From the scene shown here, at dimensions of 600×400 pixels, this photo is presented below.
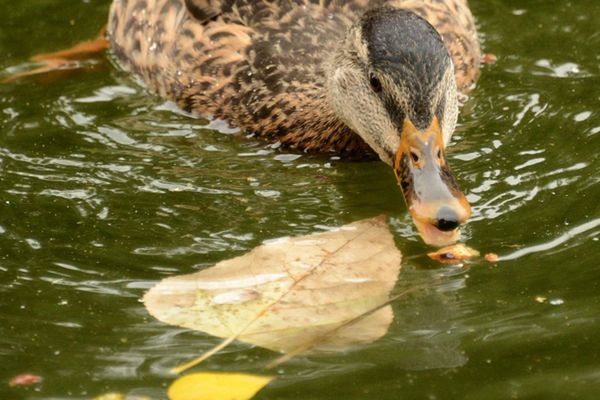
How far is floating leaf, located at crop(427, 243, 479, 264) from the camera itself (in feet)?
20.2

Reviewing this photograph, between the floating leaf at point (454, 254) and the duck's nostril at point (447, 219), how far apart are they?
0.19 m

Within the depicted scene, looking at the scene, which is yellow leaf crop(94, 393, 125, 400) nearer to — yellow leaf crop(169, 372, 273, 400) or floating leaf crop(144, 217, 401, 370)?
yellow leaf crop(169, 372, 273, 400)

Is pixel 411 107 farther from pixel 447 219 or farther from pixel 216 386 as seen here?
pixel 216 386

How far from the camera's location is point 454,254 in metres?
6.19

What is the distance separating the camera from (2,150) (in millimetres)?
7750

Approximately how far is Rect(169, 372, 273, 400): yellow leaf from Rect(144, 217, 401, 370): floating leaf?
0.22 metres

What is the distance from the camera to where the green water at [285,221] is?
519 cm

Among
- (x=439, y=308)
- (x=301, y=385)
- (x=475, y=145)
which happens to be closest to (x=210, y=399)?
(x=301, y=385)

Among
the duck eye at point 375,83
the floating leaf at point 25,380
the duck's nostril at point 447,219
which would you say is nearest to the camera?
the floating leaf at point 25,380

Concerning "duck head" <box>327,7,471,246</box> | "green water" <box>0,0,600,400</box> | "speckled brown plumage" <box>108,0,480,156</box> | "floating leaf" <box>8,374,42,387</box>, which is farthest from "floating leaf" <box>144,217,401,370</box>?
"speckled brown plumage" <box>108,0,480,156</box>

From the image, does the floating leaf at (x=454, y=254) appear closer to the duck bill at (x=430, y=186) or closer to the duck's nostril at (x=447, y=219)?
the duck bill at (x=430, y=186)

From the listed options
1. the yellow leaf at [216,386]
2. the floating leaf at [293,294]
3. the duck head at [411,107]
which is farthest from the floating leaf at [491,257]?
Result: the yellow leaf at [216,386]

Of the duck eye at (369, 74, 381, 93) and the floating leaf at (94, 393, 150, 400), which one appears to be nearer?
the floating leaf at (94, 393, 150, 400)

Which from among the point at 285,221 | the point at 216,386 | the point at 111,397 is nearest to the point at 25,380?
the point at 111,397
